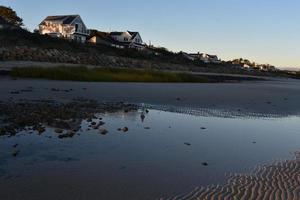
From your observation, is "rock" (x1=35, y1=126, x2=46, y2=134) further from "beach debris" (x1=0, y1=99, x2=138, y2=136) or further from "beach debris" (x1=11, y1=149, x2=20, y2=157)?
"beach debris" (x1=11, y1=149, x2=20, y2=157)

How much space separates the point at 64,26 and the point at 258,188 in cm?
8377

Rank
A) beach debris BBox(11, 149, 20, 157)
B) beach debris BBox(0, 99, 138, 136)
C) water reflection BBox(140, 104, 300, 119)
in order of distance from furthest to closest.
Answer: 1. water reflection BBox(140, 104, 300, 119)
2. beach debris BBox(0, 99, 138, 136)
3. beach debris BBox(11, 149, 20, 157)

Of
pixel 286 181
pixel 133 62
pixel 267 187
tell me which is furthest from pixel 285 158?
pixel 133 62

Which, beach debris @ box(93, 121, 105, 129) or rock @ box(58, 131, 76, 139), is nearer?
rock @ box(58, 131, 76, 139)

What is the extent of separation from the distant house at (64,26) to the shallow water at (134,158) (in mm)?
76589

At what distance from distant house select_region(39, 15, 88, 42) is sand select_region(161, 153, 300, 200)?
80.4 metres

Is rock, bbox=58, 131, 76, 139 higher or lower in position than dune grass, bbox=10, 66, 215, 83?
higher

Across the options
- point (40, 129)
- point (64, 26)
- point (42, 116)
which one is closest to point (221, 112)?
point (42, 116)

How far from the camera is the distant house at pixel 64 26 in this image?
85562mm

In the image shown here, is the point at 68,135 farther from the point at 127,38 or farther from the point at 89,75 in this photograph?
the point at 127,38

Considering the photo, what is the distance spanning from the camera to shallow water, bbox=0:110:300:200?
18.2 feet

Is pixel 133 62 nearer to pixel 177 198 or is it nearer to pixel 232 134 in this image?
pixel 232 134

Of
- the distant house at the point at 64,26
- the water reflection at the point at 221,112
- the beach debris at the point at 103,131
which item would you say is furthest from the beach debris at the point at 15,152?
the distant house at the point at 64,26

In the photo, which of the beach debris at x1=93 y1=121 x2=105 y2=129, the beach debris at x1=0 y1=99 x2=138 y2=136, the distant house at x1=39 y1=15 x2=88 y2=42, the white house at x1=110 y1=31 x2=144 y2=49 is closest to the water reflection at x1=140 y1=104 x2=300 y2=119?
the beach debris at x1=0 y1=99 x2=138 y2=136
